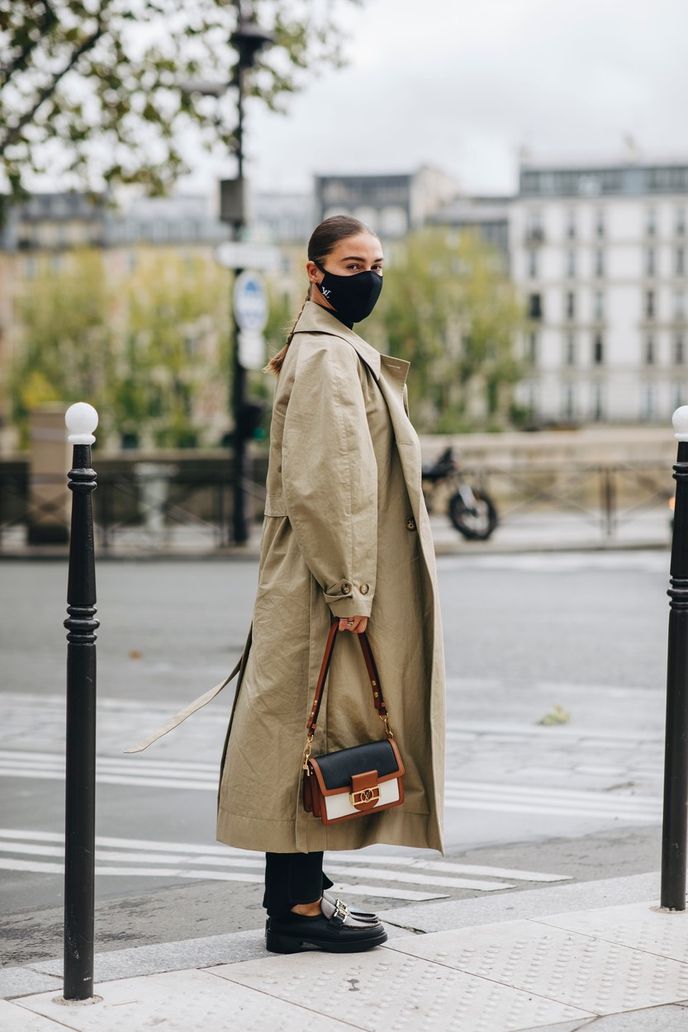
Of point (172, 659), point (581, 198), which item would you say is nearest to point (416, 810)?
Result: point (172, 659)

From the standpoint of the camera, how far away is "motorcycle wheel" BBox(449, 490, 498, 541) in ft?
65.7

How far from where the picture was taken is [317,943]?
3.90m

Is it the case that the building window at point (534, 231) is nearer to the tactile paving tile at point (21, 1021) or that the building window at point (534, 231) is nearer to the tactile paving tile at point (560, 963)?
the tactile paving tile at point (560, 963)

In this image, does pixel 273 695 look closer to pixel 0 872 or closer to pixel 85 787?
pixel 85 787

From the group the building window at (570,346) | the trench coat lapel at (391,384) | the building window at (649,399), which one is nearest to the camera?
the trench coat lapel at (391,384)

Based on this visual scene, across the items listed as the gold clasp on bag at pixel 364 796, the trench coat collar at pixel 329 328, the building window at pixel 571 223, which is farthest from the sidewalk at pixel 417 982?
the building window at pixel 571 223

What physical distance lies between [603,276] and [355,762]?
113 metres

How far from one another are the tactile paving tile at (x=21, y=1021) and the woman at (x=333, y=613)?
69 cm

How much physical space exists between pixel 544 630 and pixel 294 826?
7.96m

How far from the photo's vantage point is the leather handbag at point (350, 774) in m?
3.68

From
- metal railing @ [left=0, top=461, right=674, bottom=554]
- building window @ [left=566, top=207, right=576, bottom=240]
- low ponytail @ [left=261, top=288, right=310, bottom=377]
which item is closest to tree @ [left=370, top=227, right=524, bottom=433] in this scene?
building window @ [left=566, top=207, right=576, bottom=240]

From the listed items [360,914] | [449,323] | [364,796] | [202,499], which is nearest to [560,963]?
[360,914]

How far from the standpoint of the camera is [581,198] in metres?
112

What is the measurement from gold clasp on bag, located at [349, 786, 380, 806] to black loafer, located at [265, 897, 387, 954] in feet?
1.28
